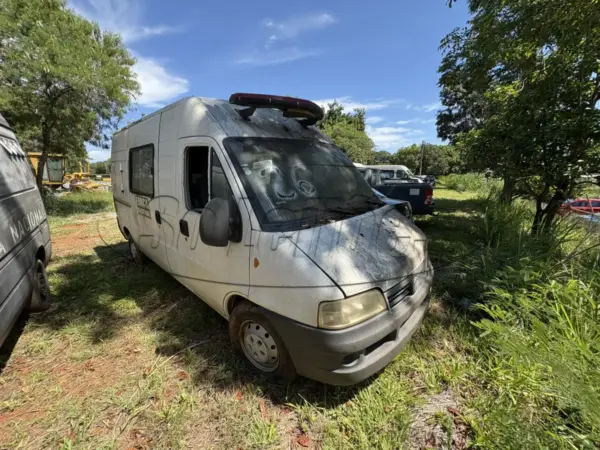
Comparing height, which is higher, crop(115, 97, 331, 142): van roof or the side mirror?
crop(115, 97, 331, 142): van roof

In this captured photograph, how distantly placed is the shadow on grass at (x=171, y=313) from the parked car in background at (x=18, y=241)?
0.58 meters

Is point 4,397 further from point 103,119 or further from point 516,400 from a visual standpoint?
point 103,119

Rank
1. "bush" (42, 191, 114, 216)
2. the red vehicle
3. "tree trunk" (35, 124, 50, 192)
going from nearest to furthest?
the red vehicle → "tree trunk" (35, 124, 50, 192) → "bush" (42, 191, 114, 216)

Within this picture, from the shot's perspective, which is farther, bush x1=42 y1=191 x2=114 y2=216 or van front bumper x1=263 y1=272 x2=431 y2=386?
bush x1=42 y1=191 x2=114 y2=216

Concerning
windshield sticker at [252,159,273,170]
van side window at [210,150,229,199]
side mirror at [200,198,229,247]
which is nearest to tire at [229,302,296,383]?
side mirror at [200,198,229,247]

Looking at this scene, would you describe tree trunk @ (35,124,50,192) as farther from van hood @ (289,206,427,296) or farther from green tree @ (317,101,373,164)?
green tree @ (317,101,373,164)

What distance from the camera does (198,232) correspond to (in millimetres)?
2969

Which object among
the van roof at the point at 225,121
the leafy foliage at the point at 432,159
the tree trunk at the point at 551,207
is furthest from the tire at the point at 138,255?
the leafy foliage at the point at 432,159

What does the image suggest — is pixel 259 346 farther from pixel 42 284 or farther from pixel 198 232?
pixel 42 284

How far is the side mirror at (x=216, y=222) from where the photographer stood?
7.67ft

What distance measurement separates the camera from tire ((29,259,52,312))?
348 cm

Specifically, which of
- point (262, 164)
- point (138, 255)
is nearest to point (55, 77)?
Result: point (138, 255)

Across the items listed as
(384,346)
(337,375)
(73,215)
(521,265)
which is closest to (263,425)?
(337,375)

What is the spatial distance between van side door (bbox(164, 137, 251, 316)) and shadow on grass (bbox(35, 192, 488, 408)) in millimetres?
487
